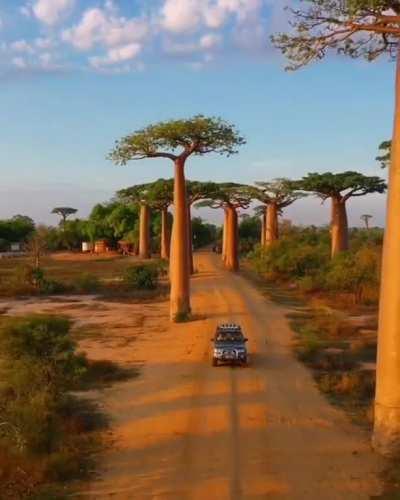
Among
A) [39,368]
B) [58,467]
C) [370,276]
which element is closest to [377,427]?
[58,467]

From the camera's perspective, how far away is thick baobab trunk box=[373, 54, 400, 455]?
8255 mm

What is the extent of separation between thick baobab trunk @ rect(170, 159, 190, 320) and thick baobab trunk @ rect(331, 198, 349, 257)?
1225 cm

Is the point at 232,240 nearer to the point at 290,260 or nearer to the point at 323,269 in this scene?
the point at 290,260

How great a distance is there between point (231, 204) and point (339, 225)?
726 centimetres

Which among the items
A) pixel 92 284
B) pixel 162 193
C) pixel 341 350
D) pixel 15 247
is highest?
pixel 162 193

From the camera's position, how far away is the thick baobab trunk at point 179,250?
18.6 metres

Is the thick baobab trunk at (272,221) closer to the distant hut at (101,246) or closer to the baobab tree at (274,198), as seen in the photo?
the baobab tree at (274,198)

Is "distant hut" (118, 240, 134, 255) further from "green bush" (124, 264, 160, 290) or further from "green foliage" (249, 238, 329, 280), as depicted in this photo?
"green bush" (124, 264, 160, 290)

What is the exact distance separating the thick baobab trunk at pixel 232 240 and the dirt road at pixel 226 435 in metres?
21.3

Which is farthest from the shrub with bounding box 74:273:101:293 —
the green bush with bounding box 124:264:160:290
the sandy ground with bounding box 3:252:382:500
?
the sandy ground with bounding box 3:252:382:500

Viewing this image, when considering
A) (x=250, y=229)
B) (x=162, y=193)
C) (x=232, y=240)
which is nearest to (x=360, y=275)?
(x=232, y=240)

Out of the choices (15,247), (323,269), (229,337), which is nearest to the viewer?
(229,337)

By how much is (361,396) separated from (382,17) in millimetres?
5967

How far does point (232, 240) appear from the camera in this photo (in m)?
36.6
